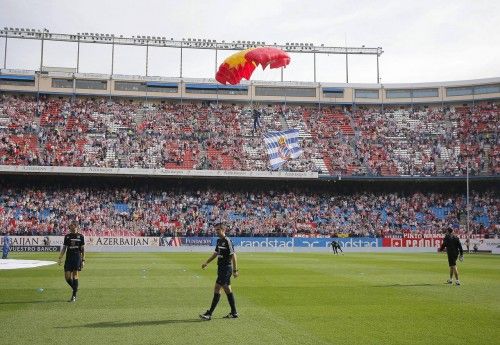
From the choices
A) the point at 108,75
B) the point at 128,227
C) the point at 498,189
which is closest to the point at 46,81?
the point at 108,75

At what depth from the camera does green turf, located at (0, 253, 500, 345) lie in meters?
10.6

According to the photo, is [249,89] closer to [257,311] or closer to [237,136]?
[237,136]

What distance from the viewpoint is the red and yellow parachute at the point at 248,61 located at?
26.4 m

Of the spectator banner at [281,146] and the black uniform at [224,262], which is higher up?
the spectator banner at [281,146]

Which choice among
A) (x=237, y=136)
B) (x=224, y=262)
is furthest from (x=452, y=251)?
(x=237, y=136)

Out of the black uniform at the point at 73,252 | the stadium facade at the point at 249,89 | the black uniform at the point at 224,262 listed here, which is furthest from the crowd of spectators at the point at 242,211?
the black uniform at the point at 224,262

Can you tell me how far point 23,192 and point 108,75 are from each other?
17.1 m

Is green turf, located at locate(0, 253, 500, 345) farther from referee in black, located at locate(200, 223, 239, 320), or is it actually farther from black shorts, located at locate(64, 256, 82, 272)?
black shorts, located at locate(64, 256, 82, 272)

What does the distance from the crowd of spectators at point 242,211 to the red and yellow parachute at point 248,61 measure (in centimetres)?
2775

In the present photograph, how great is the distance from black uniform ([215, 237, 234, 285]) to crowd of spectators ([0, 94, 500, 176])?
147 feet

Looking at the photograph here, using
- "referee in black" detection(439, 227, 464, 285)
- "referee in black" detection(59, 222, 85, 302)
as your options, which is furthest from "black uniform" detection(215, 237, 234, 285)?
"referee in black" detection(439, 227, 464, 285)

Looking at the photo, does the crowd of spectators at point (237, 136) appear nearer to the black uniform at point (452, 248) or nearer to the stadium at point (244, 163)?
the stadium at point (244, 163)

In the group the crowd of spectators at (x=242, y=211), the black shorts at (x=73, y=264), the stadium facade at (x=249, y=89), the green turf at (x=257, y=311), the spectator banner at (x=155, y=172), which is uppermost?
the stadium facade at (x=249, y=89)

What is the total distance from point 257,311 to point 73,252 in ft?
18.7
